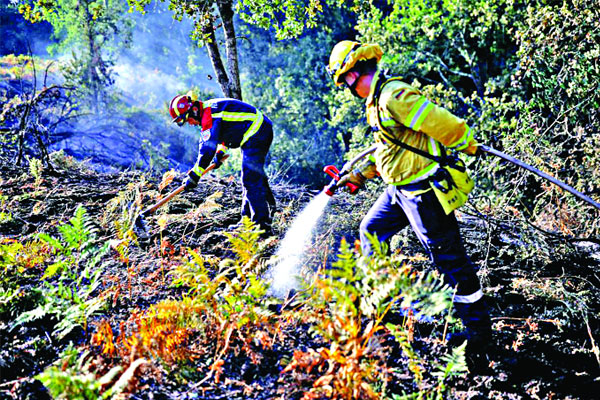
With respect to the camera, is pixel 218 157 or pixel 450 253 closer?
pixel 450 253

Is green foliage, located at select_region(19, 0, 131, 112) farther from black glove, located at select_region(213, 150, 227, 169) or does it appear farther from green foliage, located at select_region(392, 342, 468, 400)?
green foliage, located at select_region(392, 342, 468, 400)

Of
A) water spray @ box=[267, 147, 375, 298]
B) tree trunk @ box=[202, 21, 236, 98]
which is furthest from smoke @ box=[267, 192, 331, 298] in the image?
tree trunk @ box=[202, 21, 236, 98]

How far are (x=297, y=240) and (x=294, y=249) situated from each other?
0.50 m

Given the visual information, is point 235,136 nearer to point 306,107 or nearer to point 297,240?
point 297,240

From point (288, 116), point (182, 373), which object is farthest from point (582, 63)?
point (288, 116)

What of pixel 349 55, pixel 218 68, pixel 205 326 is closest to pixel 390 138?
pixel 349 55

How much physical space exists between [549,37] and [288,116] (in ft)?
47.3

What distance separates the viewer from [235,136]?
192 inches

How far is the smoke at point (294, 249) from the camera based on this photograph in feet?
11.5

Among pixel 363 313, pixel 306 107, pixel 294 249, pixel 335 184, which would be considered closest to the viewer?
pixel 363 313

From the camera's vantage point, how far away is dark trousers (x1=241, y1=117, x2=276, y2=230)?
477 cm

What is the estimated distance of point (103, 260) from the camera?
3928 millimetres

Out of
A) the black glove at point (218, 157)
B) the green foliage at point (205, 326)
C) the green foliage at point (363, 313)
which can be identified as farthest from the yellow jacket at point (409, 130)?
the black glove at point (218, 157)

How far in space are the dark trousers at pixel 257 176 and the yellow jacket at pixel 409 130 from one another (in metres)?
2.20
